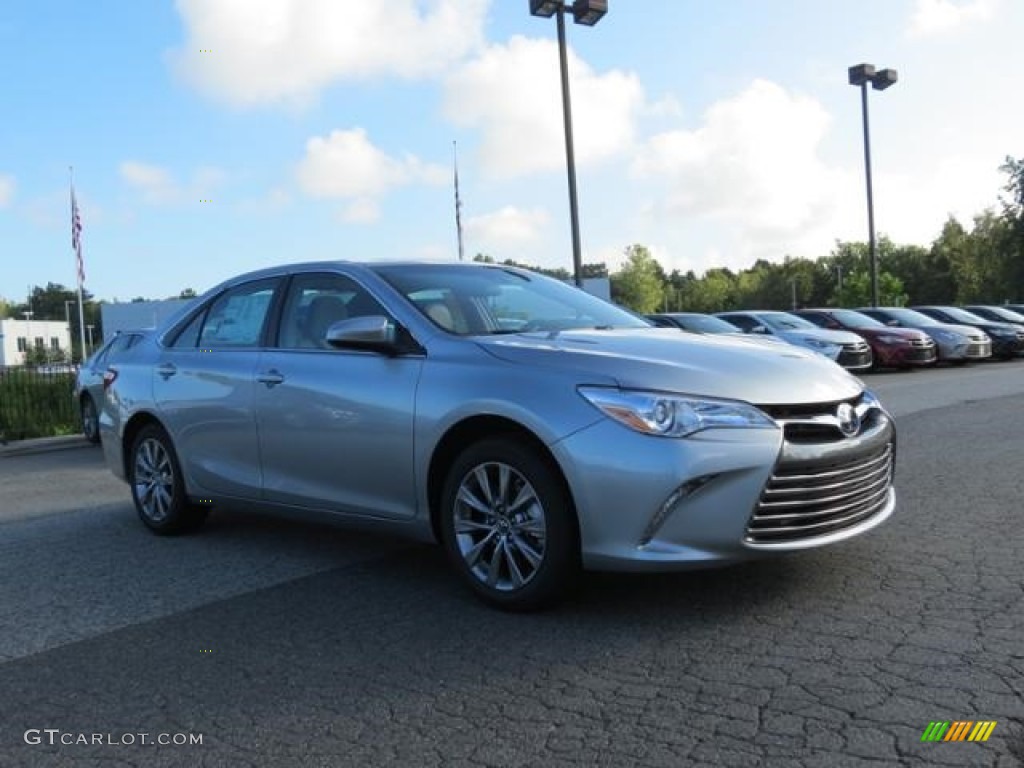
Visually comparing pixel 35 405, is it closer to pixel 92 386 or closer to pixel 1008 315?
pixel 92 386

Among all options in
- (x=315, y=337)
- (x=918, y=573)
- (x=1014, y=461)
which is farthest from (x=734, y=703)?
(x=1014, y=461)

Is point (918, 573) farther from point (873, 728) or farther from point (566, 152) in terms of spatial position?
point (566, 152)

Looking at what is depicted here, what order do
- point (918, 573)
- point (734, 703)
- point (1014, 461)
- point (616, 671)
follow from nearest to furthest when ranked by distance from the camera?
1. point (734, 703)
2. point (616, 671)
3. point (918, 573)
4. point (1014, 461)

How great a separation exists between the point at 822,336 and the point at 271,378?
16870mm

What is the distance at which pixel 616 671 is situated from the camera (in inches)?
138

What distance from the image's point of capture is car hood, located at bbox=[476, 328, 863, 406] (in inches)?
154

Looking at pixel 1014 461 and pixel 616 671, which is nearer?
pixel 616 671

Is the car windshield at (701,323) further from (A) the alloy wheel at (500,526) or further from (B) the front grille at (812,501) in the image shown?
(A) the alloy wheel at (500,526)

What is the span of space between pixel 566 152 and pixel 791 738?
16.9 metres

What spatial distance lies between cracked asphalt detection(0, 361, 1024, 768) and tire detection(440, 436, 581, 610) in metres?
0.15

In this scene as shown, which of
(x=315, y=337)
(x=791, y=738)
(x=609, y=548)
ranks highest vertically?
(x=315, y=337)

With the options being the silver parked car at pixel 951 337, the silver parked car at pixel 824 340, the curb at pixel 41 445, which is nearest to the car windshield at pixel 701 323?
the silver parked car at pixel 824 340

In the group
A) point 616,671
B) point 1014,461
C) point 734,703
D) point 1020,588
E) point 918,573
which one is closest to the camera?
point 734,703

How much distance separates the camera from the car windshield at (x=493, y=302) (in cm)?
484
